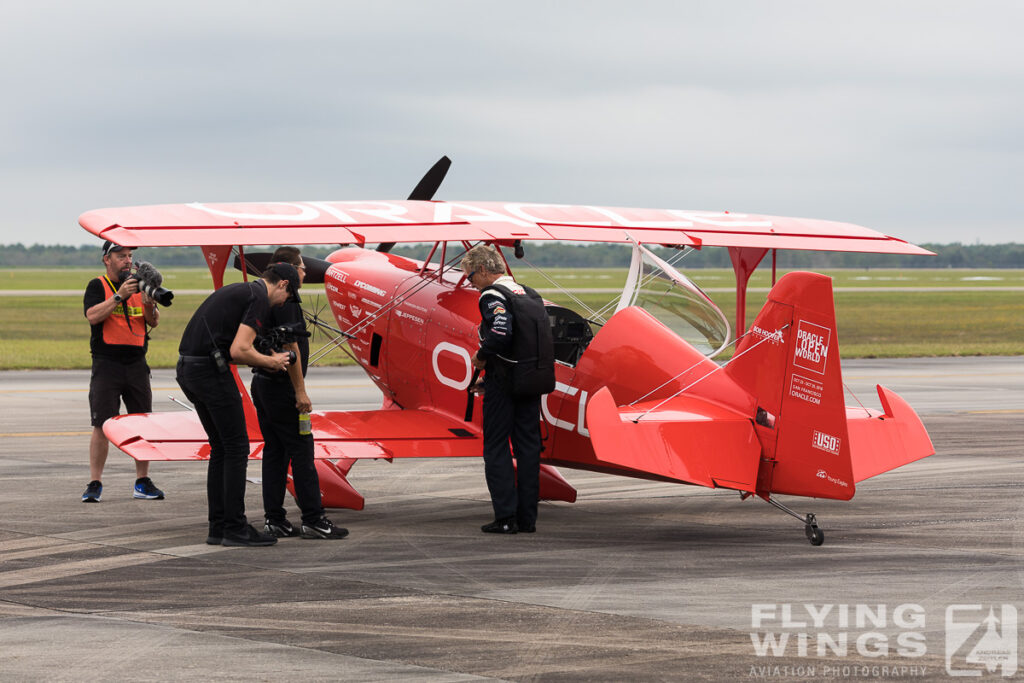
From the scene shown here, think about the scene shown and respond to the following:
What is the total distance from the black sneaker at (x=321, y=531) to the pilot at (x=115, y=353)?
2.19 metres

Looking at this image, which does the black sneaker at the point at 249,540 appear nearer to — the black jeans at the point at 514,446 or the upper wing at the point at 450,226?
the black jeans at the point at 514,446

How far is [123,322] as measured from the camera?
9.77 metres

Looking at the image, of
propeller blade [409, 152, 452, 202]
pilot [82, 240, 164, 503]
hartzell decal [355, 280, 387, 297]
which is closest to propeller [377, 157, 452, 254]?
propeller blade [409, 152, 452, 202]

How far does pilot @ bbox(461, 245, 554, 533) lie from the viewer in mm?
8453

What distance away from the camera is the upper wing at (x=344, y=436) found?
27.2 feet

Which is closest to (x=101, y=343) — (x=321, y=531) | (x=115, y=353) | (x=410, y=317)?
(x=115, y=353)

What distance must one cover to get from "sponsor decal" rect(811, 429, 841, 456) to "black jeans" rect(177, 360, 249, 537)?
3733mm

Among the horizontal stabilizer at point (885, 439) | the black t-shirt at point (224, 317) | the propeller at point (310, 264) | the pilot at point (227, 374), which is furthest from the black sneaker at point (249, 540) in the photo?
the propeller at point (310, 264)

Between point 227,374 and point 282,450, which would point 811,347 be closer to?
point 282,450

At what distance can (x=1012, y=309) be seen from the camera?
168 ft

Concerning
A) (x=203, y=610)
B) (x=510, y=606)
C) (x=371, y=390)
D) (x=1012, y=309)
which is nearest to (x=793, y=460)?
(x=510, y=606)

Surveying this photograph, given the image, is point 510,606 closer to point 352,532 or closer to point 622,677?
point 622,677

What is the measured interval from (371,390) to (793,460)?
12411 mm

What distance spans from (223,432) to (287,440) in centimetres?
46
